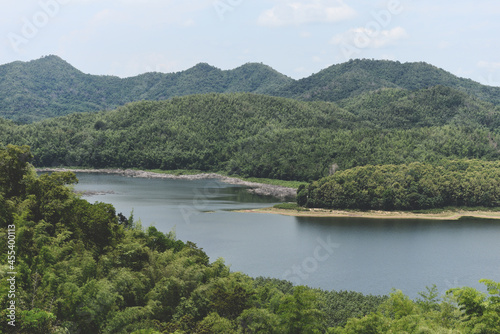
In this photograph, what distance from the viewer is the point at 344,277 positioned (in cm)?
4303

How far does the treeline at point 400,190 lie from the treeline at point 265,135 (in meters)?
20.1

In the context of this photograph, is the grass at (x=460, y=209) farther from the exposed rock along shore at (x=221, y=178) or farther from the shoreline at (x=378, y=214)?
the exposed rock along shore at (x=221, y=178)

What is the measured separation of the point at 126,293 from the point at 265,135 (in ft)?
396

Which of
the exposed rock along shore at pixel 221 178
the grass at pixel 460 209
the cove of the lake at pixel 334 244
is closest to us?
the cove of the lake at pixel 334 244

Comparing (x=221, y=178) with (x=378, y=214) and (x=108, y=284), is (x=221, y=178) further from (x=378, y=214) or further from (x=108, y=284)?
(x=108, y=284)

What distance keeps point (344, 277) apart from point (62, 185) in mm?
24180

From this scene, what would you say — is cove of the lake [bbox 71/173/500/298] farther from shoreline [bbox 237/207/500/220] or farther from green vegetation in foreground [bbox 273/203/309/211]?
green vegetation in foreground [bbox 273/203/309/211]

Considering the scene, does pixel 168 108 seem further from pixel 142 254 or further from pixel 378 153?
pixel 142 254

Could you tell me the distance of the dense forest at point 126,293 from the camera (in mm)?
20234

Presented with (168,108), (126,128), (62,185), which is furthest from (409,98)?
(62,185)

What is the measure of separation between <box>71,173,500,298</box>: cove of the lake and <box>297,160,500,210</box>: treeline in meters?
6.50

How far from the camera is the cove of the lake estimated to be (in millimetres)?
43375

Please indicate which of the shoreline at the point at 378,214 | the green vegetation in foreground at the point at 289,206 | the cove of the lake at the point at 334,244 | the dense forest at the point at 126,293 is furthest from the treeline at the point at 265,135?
the dense forest at the point at 126,293

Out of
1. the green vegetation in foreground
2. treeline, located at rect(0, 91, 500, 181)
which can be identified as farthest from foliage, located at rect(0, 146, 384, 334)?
treeline, located at rect(0, 91, 500, 181)
